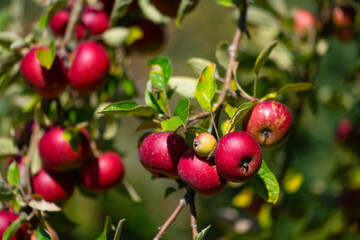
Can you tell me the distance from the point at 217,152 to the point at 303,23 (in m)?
0.85

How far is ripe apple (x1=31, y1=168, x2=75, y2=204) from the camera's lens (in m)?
0.93

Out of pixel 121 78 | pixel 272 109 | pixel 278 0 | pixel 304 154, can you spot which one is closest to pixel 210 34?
pixel 304 154

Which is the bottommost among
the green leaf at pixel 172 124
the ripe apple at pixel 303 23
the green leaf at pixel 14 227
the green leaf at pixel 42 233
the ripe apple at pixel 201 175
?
the ripe apple at pixel 303 23

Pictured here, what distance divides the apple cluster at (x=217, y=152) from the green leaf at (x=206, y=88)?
0.24ft

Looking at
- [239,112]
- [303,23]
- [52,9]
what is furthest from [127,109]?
[303,23]

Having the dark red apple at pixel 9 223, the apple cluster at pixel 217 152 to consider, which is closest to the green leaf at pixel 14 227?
A: the dark red apple at pixel 9 223

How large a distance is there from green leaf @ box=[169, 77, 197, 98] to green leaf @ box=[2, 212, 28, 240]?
378 millimetres

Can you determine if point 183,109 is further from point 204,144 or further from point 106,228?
point 106,228

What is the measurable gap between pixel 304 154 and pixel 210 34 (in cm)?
281

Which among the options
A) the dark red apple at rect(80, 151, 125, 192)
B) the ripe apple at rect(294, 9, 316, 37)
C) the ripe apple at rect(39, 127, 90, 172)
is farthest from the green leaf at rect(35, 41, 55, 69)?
the ripe apple at rect(294, 9, 316, 37)

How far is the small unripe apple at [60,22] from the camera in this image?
3.71 feet

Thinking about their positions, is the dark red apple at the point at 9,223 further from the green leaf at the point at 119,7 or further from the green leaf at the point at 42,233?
the green leaf at the point at 119,7

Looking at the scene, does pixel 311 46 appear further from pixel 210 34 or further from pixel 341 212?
pixel 210 34

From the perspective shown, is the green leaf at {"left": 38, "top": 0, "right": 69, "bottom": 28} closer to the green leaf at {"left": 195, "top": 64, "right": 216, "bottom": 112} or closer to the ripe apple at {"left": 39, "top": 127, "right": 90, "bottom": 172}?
the ripe apple at {"left": 39, "top": 127, "right": 90, "bottom": 172}
